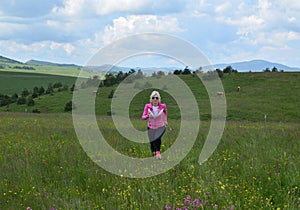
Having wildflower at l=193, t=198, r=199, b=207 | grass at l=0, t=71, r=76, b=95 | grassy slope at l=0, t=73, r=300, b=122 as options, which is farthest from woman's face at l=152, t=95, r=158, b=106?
grass at l=0, t=71, r=76, b=95

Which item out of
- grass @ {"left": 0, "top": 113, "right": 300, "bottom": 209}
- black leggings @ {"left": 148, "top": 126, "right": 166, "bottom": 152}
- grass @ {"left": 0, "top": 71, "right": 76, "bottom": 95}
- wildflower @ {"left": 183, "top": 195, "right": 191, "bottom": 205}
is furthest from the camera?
grass @ {"left": 0, "top": 71, "right": 76, "bottom": 95}

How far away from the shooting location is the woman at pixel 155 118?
10209mm

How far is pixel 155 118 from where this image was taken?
34.3 ft

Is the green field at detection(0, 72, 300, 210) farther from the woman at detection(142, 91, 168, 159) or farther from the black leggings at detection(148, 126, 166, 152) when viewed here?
the woman at detection(142, 91, 168, 159)

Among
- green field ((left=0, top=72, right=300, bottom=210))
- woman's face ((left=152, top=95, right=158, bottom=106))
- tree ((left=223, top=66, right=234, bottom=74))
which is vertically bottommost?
green field ((left=0, top=72, right=300, bottom=210))

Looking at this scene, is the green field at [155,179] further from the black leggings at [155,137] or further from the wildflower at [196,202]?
the black leggings at [155,137]

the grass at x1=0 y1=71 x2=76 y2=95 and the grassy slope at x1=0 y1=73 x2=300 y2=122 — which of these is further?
the grass at x1=0 y1=71 x2=76 y2=95

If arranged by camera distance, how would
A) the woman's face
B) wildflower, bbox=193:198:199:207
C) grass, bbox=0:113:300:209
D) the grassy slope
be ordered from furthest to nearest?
the grassy slope
the woman's face
grass, bbox=0:113:300:209
wildflower, bbox=193:198:199:207

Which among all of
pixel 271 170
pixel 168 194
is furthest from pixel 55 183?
pixel 271 170

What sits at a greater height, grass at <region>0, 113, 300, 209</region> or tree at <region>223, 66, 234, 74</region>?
tree at <region>223, 66, 234, 74</region>

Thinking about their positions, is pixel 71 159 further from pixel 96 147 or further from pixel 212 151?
pixel 212 151

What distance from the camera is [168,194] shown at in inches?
246

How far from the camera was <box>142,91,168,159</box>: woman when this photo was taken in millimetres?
10209

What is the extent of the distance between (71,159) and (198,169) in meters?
3.03
